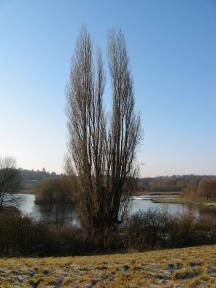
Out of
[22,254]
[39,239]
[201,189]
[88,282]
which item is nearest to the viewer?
[88,282]

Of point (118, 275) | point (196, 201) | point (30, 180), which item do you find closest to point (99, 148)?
point (118, 275)

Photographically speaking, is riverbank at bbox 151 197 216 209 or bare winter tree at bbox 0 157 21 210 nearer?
bare winter tree at bbox 0 157 21 210

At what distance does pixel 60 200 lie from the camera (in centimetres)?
3447

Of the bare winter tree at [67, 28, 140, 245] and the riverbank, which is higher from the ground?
the bare winter tree at [67, 28, 140, 245]

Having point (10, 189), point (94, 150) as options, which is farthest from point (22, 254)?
point (10, 189)

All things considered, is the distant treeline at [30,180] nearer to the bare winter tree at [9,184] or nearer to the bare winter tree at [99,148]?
the bare winter tree at [9,184]

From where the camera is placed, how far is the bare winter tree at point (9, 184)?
92.5 ft

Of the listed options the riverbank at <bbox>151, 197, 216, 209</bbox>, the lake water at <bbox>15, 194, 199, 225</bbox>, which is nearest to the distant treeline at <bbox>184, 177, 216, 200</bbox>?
the riverbank at <bbox>151, 197, 216, 209</bbox>

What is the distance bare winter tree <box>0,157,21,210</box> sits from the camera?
28188 millimetres

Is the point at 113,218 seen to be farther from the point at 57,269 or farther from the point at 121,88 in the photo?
the point at 57,269

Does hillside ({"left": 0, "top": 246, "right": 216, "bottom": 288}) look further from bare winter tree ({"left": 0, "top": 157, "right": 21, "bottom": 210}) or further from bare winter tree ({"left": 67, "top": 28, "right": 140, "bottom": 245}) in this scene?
bare winter tree ({"left": 0, "top": 157, "right": 21, "bottom": 210})

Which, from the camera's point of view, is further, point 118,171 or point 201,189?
point 201,189

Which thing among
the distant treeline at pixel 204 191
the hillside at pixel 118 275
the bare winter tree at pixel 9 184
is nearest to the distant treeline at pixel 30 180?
the bare winter tree at pixel 9 184

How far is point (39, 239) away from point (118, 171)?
196 inches
